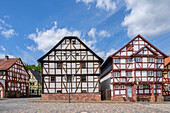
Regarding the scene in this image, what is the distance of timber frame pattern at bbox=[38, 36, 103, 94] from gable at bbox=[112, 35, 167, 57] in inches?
188

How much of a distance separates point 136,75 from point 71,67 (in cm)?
1250

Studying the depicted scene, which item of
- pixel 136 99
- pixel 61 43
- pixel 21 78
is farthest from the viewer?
pixel 21 78

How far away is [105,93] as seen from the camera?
35688mm

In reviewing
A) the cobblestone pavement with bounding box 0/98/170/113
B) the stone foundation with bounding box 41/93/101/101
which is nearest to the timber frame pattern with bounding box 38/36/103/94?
the stone foundation with bounding box 41/93/101/101

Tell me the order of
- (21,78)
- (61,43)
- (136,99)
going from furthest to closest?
(21,78)
(61,43)
(136,99)

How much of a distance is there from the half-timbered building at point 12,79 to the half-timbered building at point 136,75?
2748 cm

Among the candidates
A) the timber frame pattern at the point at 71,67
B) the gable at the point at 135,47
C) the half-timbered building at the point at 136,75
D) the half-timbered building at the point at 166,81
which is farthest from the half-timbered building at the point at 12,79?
the half-timbered building at the point at 166,81

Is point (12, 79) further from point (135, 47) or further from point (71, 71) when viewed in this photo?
point (135, 47)

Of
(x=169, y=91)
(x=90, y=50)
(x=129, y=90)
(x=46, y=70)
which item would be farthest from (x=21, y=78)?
(x=169, y=91)

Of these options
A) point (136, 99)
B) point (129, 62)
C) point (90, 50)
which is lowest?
point (136, 99)

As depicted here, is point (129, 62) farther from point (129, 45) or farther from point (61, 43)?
point (61, 43)

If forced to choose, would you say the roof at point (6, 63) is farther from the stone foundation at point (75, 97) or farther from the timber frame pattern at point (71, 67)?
the stone foundation at point (75, 97)

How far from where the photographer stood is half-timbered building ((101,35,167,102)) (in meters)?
33.2

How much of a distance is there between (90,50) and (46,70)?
9.35 m
